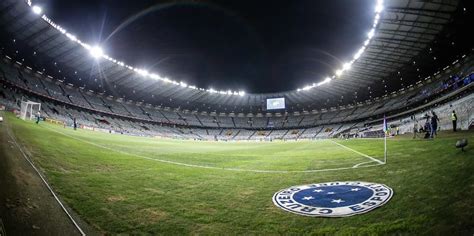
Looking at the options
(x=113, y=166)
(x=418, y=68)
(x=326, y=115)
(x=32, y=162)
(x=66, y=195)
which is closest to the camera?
(x=66, y=195)

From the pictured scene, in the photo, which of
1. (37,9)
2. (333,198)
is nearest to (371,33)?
(333,198)

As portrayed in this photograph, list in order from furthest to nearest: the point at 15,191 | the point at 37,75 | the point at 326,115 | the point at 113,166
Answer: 1. the point at 326,115
2. the point at 37,75
3. the point at 113,166
4. the point at 15,191

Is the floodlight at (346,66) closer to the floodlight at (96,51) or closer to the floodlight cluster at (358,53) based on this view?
the floodlight cluster at (358,53)

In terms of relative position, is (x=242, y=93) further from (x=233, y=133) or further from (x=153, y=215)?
(x=153, y=215)

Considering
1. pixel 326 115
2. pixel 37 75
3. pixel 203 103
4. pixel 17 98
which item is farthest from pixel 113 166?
pixel 326 115

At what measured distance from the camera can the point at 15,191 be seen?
22.7 feet

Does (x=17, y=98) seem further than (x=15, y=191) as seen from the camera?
Yes

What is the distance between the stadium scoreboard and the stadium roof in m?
7.19

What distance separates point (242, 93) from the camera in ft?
294

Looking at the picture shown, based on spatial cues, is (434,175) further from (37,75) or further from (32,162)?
(37,75)

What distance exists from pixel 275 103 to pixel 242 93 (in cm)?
1110

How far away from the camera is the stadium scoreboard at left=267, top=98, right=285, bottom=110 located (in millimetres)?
84500

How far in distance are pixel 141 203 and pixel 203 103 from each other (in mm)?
86068

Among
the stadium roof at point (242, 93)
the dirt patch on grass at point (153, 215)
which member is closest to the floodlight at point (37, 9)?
the stadium roof at point (242, 93)
